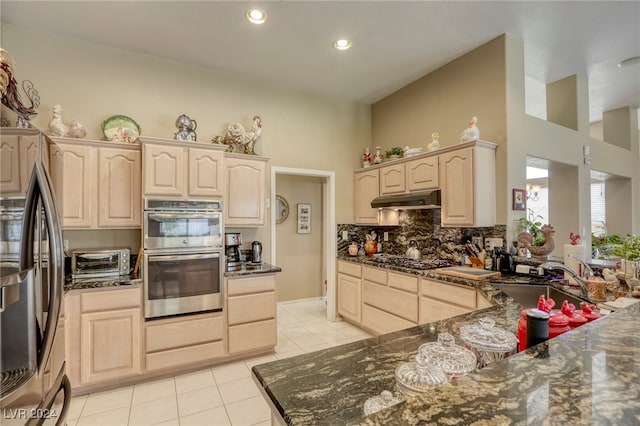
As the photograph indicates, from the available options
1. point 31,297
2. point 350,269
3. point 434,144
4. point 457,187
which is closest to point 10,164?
point 31,297

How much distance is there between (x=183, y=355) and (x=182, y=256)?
3.03 ft

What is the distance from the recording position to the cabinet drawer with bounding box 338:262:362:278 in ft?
13.0

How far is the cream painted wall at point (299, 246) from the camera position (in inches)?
203

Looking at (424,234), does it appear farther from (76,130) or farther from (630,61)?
(76,130)

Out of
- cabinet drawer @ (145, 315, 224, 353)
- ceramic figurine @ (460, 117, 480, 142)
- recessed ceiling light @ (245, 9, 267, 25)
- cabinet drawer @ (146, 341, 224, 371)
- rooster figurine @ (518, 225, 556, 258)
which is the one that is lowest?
cabinet drawer @ (146, 341, 224, 371)

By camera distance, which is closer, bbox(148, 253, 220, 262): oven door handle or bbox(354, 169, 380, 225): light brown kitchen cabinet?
bbox(148, 253, 220, 262): oven door handle

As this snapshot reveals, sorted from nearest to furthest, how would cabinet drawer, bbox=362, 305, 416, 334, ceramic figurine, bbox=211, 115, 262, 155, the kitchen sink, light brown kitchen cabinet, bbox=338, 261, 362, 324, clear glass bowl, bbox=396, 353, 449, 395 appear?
clear glass bowl, bbox=396, 353, 449, 395
the kitchen sink
cabinet drawer, bbox=362, 305, 416, 334
ceramic figurine, bbox=211, 115, 262, 155
light brown kitchen cabinet, bbox=338, 261, 362, 324

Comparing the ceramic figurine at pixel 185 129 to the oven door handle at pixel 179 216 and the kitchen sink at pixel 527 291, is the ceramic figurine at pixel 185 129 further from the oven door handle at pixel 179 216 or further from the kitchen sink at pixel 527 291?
the kitchen sink at pixel 527 291

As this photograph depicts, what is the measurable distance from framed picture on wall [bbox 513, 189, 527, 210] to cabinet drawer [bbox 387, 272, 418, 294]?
1251 mm

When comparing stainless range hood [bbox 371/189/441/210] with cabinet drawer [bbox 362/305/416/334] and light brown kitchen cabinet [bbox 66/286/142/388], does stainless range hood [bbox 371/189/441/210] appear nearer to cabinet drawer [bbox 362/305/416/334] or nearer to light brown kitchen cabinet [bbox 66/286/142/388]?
cabinet drawer [bbox 362/305/416/334]

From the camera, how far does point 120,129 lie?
306cm

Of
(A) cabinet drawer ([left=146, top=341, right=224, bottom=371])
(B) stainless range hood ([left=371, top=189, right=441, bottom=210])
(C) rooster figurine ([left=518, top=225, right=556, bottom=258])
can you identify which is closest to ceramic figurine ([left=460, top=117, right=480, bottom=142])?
(B) stainless range hood ([left=371, top=189, right=441, bottom=210])

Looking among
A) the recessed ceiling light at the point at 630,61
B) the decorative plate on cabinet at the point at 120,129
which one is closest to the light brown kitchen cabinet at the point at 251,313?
the decorative plate on cabinet at the point at 120,129

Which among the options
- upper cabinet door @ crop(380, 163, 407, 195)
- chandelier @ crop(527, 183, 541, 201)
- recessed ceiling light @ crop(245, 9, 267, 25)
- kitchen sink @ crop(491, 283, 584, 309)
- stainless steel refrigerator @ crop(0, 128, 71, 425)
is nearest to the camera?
stainless steel refrigerator @ crop(0, 128, 71, 425)
